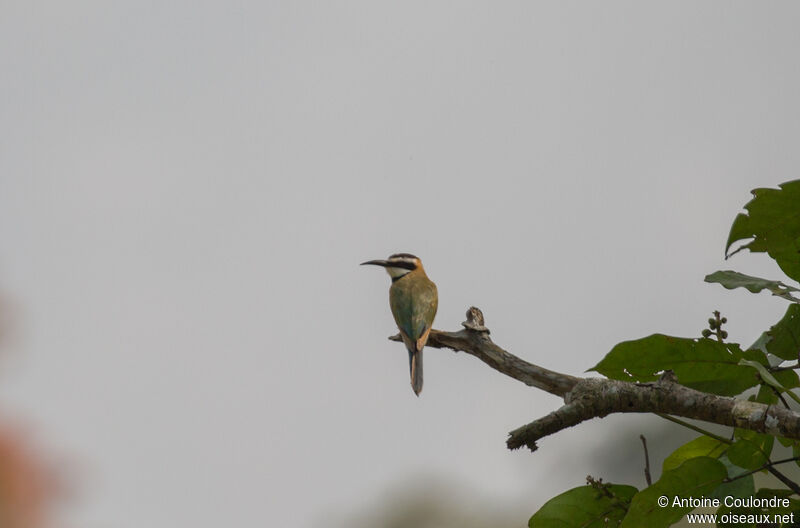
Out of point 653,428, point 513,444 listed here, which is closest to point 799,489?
point 513,444

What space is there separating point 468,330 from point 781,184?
5.36 ft

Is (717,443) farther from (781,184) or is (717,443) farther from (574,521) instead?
(781,184)

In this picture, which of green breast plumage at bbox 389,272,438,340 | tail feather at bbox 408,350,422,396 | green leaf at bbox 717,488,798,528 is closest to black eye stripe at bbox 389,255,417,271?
green breast plumage at bbox 389,272,438,340

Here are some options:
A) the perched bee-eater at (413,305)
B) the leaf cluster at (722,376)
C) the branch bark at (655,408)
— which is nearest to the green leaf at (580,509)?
the leaf cluster at (722,376)

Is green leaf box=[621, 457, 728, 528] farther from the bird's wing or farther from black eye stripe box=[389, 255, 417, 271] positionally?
black eye stripe box=[389, 255, 417, 271]

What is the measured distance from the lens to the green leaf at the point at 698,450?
10.3ft

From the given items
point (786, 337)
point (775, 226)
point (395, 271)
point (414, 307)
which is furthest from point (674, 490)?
point (395, 271)

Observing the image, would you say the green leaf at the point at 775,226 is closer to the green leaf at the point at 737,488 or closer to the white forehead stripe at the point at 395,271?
the green leaf at the point at 737,488

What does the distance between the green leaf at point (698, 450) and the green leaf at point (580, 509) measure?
0.23 m

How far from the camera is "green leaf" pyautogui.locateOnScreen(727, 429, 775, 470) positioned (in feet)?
9.56

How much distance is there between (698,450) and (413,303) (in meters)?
5.76

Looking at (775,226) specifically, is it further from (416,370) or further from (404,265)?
(404,265)

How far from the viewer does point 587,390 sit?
2.84 m

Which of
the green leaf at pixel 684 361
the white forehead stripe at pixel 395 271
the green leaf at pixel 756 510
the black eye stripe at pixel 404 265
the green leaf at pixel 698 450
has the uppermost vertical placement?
the black eye stripe at pixel 404 265
